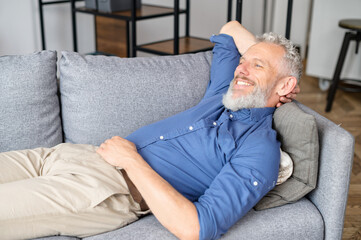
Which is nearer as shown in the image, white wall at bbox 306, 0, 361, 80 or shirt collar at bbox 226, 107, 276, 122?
shirt collar at bbox 226, 107, 276, 122

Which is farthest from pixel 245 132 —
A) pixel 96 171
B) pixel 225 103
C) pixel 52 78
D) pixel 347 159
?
pixel 52 78

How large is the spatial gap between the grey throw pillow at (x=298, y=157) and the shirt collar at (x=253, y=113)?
8 centimetres

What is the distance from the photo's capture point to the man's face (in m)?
1.58

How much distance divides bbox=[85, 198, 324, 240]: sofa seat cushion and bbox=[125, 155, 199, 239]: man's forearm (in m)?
0.09

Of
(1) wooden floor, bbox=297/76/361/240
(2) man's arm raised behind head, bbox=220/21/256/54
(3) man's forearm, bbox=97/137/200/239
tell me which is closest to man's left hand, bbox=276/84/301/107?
(2) man's arm raised behind head, bbox=220/21/256/54

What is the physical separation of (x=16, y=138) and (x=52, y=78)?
27 cm

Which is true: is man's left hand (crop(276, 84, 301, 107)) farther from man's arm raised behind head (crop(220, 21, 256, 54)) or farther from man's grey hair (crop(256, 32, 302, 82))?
man's arm raised behind head (crop(220, 21, 256, 54))

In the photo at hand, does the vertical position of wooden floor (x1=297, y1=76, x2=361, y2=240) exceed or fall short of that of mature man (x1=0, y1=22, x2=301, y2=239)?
it falls short

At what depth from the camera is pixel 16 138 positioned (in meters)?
1.67

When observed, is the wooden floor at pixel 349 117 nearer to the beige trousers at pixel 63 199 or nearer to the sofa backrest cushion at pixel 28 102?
the beige trousers at pixel 63 199

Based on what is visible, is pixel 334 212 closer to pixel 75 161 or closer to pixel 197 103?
pixel 197 103

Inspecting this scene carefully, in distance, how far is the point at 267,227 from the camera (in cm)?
138

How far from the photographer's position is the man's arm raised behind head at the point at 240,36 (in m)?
1.86

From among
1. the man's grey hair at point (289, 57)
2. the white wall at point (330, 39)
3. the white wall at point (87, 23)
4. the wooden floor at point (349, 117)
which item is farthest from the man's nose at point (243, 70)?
the white wall at point (330, 39)
